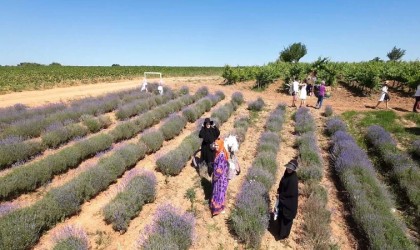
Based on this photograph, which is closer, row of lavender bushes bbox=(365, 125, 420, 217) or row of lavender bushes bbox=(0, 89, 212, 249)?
row of lavender bushes bbox=(0, 89, 212, 249)

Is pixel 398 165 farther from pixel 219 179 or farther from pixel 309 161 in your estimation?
pixel 219 179

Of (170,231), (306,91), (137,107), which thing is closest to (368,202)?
(170,231)

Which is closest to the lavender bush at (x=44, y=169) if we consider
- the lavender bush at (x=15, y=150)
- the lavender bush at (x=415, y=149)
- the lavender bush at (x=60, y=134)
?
the lavender bush at (x=15, y=150)

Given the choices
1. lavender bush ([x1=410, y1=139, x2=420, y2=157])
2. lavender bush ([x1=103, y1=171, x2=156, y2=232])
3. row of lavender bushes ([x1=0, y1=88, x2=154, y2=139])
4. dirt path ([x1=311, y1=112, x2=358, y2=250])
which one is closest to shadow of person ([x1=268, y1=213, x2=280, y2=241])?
dirt path ([x1=311, y1=112, x2=358, y2=250])

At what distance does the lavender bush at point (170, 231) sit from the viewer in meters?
4.56

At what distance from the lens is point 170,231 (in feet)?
16.0

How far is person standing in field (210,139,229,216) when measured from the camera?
5969 millimetres

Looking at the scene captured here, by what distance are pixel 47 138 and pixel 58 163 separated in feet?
7.12

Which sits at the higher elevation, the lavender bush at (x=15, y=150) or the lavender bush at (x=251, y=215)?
the lavender bush at (x=15, y=150)

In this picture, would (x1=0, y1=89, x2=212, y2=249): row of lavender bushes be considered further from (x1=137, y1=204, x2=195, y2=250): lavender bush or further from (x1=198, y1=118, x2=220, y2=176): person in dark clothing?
(x1=198, y1=118, x2=220, y2=176): person in dark clothing

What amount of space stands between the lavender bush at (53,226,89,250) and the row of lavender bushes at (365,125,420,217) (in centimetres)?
648

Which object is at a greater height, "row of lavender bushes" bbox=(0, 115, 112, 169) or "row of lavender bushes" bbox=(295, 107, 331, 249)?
"row of lavender bushes" bbox=(0, 115, 112, 169)

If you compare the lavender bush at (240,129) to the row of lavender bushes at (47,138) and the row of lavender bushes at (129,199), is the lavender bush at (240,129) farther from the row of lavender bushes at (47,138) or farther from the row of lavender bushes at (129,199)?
the row of lavender bushes at (47,138)

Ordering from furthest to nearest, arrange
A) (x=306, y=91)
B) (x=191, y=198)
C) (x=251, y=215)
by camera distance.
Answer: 1. (x=306, y=91)
2. (x=191, y=198)
3. (x=251, y=215)
